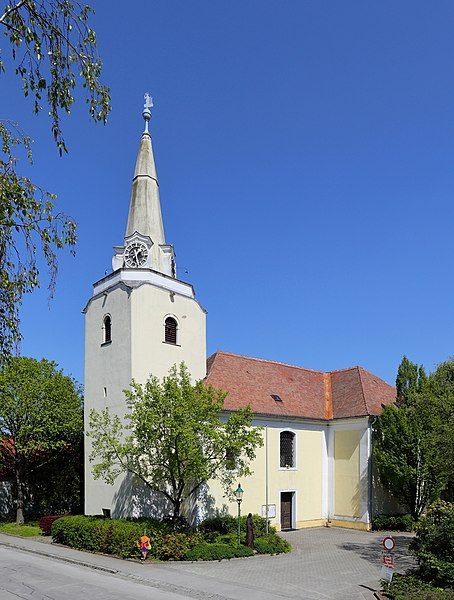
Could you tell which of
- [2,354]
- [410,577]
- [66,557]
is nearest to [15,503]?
[66,557]

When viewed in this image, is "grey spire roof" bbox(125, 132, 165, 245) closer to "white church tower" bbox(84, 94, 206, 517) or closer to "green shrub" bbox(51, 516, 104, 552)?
"white church tower" bbox(84, 94, 206, 517)

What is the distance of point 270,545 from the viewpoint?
24.6 metres

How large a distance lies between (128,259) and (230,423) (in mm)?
10699

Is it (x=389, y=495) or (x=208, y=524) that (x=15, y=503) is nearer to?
(x=208, y=524)

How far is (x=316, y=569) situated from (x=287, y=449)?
40.1 feet

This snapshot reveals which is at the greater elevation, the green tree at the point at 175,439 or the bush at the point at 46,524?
the green tree at the point at 175,439

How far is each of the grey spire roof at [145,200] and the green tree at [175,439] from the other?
342 inches

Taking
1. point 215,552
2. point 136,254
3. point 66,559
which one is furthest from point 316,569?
point 136,254

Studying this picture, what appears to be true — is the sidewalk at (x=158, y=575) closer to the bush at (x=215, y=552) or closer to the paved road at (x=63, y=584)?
the paved road at (x=63, y=584)

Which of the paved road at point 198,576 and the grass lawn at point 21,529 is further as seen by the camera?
the grass lawn at point 21,529

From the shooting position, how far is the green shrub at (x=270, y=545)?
2416 centimetres

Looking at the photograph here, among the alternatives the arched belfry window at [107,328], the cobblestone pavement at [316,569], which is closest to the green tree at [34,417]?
the arched belfry window at [107,328]

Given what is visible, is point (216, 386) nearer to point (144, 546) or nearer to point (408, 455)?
point (144, 546)

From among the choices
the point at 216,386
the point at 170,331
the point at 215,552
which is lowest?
the point at 215,552
